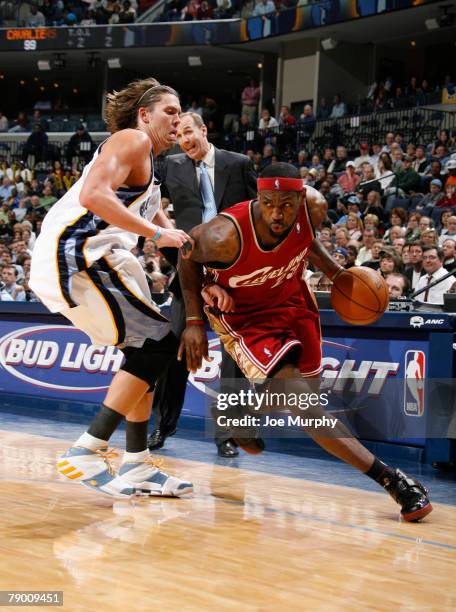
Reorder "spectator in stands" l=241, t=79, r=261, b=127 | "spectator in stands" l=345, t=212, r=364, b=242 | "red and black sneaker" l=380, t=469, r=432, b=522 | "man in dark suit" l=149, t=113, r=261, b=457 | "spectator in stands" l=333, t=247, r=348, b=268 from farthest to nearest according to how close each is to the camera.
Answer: "spectator in stands" l=241, t=79, r=261, b=127
"spectator in stands" l=345, t=212, r=364, b=242
"spectator in stands" l=333, t=247, r=348, b=268
"man in dark suit" l=149, t=113, r=261, b=457
"red and black sneaker" l=380, t=469, r=432, b=522

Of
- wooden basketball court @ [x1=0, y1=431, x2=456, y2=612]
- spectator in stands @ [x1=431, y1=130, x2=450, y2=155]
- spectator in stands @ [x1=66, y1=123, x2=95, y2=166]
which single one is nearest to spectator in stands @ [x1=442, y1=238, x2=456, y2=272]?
wooden basketball court @ [x1=0, y1=431, x2=456, y2=612]

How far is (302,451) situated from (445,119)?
11166 millimetres

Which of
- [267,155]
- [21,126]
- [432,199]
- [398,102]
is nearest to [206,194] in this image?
A: [432,199]

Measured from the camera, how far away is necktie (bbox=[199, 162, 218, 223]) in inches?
189

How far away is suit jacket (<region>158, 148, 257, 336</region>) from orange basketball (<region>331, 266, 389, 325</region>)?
1094 mm

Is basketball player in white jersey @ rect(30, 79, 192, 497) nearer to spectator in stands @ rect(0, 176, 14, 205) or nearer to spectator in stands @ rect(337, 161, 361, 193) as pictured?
spectator in stands @ rect(337, 161, 361, 193)

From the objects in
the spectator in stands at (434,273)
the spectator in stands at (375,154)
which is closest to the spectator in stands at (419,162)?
the spectator in stands at (375,154)

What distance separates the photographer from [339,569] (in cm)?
277

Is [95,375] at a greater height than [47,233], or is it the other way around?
[47,233]

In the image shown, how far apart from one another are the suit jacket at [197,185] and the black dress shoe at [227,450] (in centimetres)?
83

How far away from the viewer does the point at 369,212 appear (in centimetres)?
1110

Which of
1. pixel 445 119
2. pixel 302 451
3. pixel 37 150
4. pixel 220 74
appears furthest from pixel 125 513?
pixel 220 74

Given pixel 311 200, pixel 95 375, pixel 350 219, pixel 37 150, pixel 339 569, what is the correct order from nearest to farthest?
pixel 339 569 < pixel 311 200 < pixel 95 375 < pixel 350 219 < pixel 37 150

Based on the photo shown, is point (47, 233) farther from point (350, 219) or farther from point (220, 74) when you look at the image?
point (220, 74)
